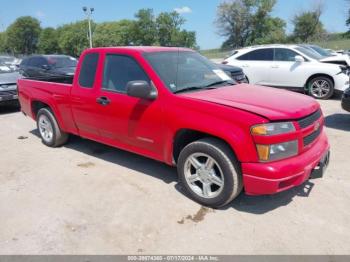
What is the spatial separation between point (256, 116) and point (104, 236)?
6.42 ft

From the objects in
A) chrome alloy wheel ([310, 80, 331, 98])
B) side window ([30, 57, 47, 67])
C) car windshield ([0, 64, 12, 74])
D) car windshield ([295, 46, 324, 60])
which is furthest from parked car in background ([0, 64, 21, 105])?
chrome alloy wheel ([310, 80, 331, 98])

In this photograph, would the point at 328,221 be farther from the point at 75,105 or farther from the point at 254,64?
the point at 254,64

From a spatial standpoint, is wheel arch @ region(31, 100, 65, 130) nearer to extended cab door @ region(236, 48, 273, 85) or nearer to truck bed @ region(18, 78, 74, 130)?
truck bed @ region(18, 78, 74, 130)

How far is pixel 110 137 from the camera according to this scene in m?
5.17

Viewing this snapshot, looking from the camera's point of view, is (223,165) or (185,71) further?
(185,71)

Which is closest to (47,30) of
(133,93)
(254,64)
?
(254,64)

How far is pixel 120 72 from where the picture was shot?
4.91 meters

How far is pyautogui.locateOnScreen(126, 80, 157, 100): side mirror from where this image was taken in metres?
4.24

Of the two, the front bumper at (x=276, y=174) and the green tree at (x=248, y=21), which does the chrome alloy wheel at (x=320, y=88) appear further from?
the green tree at (x=248, y=21)

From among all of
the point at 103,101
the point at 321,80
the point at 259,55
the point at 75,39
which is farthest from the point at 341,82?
the point at 75,39

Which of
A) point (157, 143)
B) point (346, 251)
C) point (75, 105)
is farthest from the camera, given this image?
point (75, 105)

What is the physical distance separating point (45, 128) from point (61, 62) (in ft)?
26.0

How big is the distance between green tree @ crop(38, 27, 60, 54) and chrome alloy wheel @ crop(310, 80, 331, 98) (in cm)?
8195

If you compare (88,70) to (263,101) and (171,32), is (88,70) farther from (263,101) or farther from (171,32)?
(171,32)
